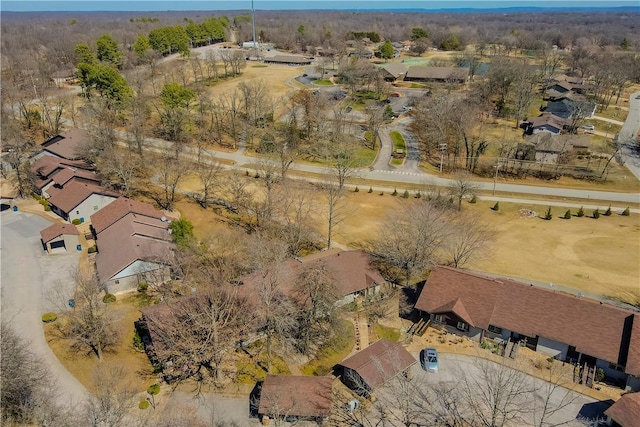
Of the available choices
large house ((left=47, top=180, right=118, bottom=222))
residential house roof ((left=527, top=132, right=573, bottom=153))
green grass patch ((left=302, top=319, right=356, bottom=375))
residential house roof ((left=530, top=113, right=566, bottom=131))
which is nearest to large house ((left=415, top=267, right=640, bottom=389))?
green grass patch ((left=302, top=319, right=356, bottom=375))

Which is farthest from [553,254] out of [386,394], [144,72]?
[144,72]

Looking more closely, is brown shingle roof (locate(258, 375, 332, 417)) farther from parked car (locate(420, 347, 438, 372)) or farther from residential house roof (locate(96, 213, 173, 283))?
residential house roof (locate(96, 213, 173, 283))

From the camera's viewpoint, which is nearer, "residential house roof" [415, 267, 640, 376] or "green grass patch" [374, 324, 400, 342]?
"residential house roof" [415, 267, 640, 376]

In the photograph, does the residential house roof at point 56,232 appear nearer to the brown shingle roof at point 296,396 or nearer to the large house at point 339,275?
the large house at point 339,275

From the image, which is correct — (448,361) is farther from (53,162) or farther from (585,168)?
(53,162)

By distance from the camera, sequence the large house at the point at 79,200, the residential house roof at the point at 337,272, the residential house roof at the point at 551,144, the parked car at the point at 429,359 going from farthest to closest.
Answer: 1. the residential house roof at the point at 551,144
2. the large house at the point at 79,200
3. the residential house roof at the point at 337,272
4. the parked car at the point at 429,359

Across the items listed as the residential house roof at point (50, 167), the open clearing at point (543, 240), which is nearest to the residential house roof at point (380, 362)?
the open clearing at point (543, 240)
